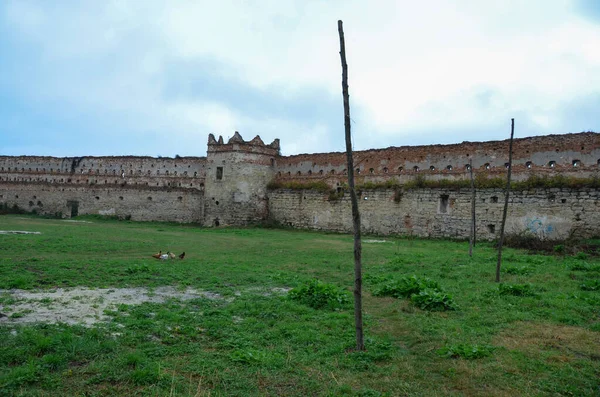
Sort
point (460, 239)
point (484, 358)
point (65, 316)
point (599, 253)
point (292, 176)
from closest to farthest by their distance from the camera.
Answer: point (484, 358) → point (65, 316) → point (599, 253) → point (460, 239) → point (292, 176)

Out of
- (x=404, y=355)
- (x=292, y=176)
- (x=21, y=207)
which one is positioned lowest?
(x=404, y=355)

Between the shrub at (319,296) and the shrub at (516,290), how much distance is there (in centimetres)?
326

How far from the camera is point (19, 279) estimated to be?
27.5 ft

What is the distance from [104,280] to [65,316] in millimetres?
2965

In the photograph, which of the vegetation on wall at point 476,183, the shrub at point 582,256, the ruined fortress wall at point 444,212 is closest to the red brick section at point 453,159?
the vegetation on wall at point 476,183

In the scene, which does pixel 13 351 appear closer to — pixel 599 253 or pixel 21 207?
pixel 599 253

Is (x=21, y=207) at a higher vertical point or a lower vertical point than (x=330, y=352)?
higher

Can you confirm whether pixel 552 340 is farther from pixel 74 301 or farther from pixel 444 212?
pixel 444 212

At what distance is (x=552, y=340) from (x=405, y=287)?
10.5ft

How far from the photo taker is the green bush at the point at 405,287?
8820 mm

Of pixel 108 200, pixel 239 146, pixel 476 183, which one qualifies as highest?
pixel 239 146

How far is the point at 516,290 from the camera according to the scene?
8742 millimetres

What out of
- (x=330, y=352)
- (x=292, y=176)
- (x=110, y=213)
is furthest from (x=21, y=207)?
(x=330, y=352)

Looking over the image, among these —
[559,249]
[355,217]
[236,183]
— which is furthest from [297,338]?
[236,183]
